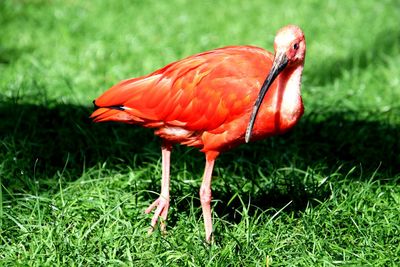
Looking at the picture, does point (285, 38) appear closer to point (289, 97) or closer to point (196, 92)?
point (289, 97)

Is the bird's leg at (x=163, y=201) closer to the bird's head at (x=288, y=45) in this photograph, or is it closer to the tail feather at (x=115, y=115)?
the tail feather at (x=115, y=115)

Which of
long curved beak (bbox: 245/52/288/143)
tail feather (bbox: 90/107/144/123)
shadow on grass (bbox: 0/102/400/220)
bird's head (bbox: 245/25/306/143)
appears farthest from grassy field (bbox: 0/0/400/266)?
bird's head (bbox: 245/25/306/143)

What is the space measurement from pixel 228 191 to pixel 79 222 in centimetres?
109

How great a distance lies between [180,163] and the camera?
18.7 ft

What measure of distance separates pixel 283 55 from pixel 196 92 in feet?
2.03

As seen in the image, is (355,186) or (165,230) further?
(355,186)

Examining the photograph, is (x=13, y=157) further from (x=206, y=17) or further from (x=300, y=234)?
→ (x=206, y=17)

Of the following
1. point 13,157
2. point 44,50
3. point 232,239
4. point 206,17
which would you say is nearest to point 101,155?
point 13,157

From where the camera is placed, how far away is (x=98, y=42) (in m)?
8.54

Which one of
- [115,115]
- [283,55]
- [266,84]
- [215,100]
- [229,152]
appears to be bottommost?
[229,152]

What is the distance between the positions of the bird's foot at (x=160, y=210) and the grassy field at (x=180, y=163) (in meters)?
0.06

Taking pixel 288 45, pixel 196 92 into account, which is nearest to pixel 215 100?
pixel 196 92

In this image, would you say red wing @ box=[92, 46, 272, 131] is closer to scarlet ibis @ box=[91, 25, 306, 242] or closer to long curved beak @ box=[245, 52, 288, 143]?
scarlet ibis @ box=[91, 25, 306, 242]

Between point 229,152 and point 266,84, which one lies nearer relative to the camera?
point 266,84
